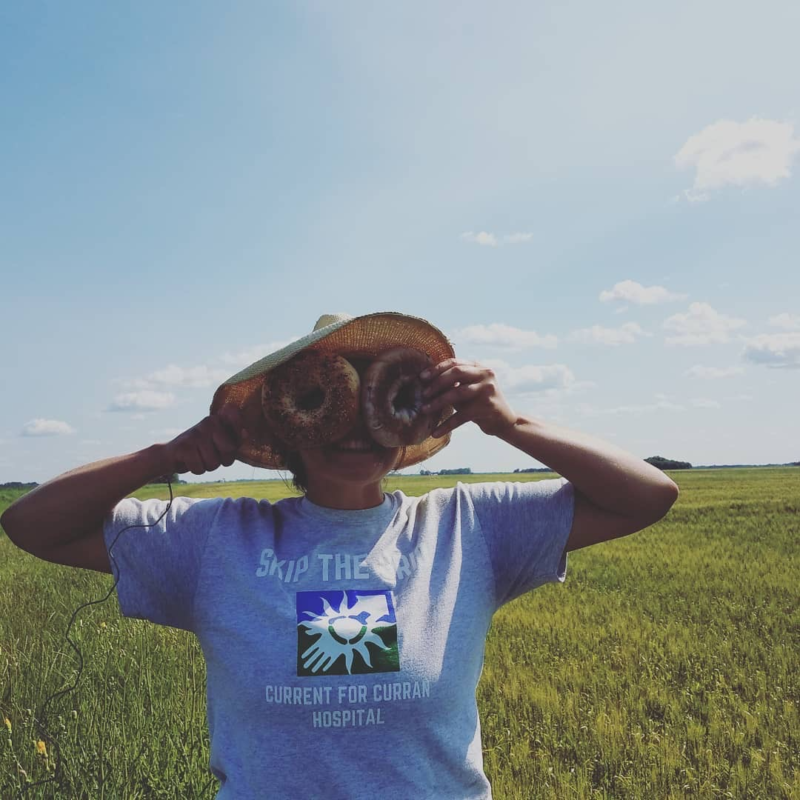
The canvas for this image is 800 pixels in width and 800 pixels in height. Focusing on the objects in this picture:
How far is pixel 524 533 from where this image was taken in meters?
2.00

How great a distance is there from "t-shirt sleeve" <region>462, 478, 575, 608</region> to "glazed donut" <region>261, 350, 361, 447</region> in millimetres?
481

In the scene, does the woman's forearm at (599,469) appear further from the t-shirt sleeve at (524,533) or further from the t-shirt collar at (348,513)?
the t-shirt collar at (348,513)

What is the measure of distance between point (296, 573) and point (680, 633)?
706 cm

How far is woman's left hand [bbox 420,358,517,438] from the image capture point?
6.43 feet

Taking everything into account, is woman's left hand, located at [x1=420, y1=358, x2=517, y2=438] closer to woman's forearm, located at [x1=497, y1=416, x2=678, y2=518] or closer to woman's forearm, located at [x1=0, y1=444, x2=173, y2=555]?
woman's forearm, located at [x1=497, y1=416, x2=678, y2=518]

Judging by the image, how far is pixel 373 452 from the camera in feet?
6.82

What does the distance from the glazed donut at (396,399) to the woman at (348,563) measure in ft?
0.19

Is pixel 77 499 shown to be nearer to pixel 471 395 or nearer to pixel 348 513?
pixel 348 513

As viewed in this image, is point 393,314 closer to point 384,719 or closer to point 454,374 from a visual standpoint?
point 454,374

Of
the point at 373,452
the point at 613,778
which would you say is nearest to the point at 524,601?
the point at 613,778

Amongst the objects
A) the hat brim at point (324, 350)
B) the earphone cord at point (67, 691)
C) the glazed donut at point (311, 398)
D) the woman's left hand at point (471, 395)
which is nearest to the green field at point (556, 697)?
the earphone cord at point (67, 691)

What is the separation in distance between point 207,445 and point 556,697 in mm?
4375

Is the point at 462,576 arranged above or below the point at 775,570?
above

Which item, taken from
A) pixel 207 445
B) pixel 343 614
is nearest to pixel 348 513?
pixel 343 614
